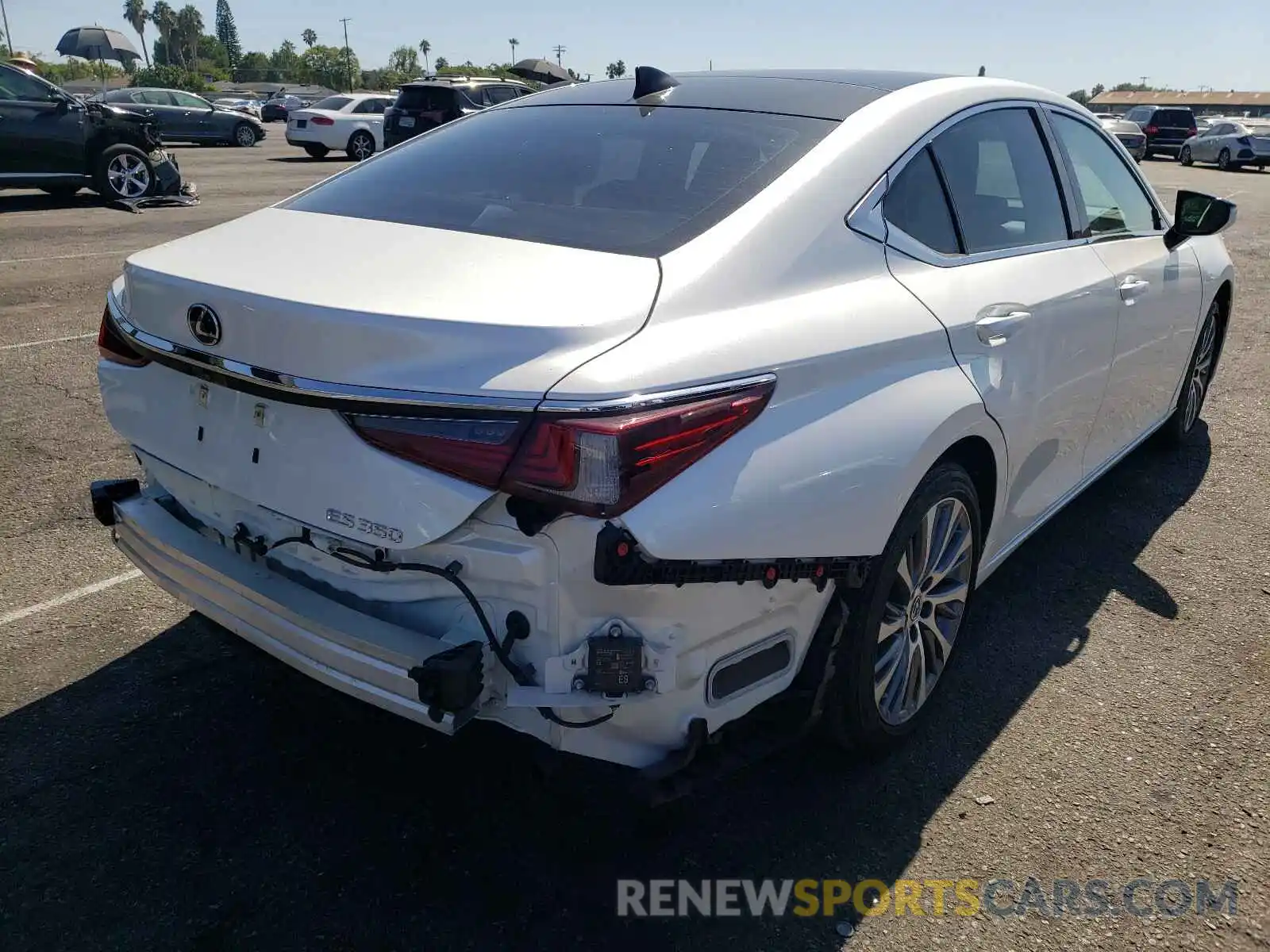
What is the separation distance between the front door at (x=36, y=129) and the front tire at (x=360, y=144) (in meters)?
12.0

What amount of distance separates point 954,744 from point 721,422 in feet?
5.04

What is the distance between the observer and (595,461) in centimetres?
188

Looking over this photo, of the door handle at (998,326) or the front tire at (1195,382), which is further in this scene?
the front tire at (1195,382)

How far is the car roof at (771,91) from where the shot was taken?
2.90 m

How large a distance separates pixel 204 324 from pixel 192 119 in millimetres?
29383

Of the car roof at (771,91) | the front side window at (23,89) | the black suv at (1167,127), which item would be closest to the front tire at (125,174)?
the front side window at (23,89)

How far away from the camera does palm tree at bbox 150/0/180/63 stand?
488ft

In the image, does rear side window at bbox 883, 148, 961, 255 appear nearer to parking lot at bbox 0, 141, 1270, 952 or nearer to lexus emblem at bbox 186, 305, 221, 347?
parking lot at bbox 0, 141, 1270, 952

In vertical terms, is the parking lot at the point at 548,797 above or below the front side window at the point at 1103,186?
below

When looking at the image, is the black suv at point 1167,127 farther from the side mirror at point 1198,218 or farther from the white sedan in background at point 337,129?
the side mirror at point 1198,218

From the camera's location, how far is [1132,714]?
3156 mm

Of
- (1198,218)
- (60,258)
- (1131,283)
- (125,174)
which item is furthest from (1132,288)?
(125,174)

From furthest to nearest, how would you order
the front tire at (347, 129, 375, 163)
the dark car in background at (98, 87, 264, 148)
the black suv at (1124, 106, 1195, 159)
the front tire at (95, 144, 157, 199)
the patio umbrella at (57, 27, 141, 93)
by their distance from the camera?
the patio umbrella at (57, 27, 141, 93) < the black suv at (1124, 106, 1195, 159) < the dark car in background at (98, 87, 264, 148) < the front tire at (347, 129, 375, 163) < the front tire at (95, 144, 157, 199)

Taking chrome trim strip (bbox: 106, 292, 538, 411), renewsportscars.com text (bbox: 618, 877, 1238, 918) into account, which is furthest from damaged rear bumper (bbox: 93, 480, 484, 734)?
renewsportscars.com text (bbox: 618, 877, 1238, 918)
